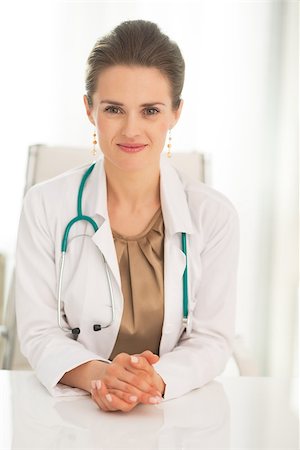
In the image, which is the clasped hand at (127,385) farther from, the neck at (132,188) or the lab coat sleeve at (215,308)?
the neck at (132,188)

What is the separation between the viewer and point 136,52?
1.47 meters

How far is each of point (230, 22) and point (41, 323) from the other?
1.95 metres

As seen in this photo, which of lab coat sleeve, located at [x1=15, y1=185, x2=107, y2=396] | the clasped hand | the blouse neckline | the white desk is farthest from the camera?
the blouse neckline

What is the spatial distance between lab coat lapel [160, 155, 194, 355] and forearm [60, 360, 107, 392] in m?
0.22

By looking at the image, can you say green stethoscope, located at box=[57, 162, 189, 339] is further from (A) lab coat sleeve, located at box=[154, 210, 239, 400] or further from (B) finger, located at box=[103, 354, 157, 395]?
(B) finger, located at box=[103, 354, 157, 395]

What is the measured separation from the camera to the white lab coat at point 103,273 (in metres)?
1.45

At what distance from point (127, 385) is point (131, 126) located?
50 centimetres

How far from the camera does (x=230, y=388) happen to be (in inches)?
53.2

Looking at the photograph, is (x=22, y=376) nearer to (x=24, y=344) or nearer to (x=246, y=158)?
(x=24, y=344)

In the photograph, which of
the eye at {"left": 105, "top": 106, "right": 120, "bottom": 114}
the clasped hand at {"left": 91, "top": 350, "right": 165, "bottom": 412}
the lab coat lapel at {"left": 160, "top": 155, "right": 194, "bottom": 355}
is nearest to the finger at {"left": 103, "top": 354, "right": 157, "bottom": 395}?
the clasped hand at {"left": 91, "top": 350, "right": 165, "bottom": 412}

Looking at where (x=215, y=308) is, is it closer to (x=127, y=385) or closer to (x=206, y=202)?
(x=206, y=202)

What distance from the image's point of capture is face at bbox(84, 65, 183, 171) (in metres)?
1.44

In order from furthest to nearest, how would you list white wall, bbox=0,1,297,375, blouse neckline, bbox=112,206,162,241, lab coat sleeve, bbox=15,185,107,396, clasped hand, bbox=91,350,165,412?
white wall, bbox=0,1,297,375 < blouse neckline, bbox=112,206,162,241 < lab coat sleeve, bbox=15,185,107,396 < clasped hand, bbox=91,350,165,412

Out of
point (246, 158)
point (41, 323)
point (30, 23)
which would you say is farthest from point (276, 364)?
point (41, 323)
